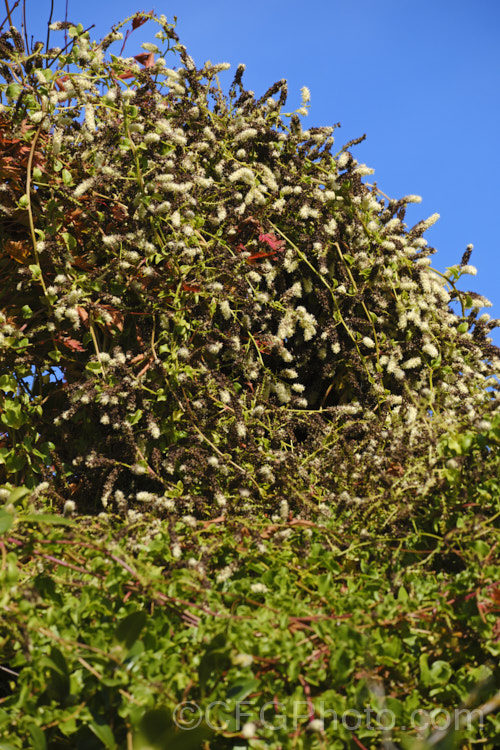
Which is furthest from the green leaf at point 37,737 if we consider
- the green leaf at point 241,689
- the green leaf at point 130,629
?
the green leaf at point 241,689

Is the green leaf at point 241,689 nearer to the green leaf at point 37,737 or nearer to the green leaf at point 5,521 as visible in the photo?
the green leaf at point 37,737

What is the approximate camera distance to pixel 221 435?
234 centimetres

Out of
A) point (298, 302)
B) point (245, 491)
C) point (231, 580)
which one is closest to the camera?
point (231, 580)

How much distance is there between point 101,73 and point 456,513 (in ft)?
6.76

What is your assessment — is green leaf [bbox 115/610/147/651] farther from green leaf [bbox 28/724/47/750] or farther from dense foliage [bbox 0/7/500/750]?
green leaf [bbox 28/724/47/750]

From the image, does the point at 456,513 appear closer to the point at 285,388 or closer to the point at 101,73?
the point at 285,388

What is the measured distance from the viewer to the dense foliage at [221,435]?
134cm

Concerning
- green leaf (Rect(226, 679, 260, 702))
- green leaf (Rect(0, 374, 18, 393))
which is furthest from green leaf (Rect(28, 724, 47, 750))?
green leaf (Rect(0, 374, 18, 393))

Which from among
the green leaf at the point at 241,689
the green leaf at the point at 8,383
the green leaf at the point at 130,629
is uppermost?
the green leaf at the point at 8,383

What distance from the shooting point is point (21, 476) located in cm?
248

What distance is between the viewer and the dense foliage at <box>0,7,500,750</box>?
1.34 m

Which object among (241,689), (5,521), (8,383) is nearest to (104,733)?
(241,689)

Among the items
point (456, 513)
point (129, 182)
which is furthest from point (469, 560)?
point (129, 182)

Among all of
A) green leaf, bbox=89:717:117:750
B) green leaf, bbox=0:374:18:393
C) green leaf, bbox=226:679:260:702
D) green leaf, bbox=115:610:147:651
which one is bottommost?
green leaf, bbox=89:717:117:750
